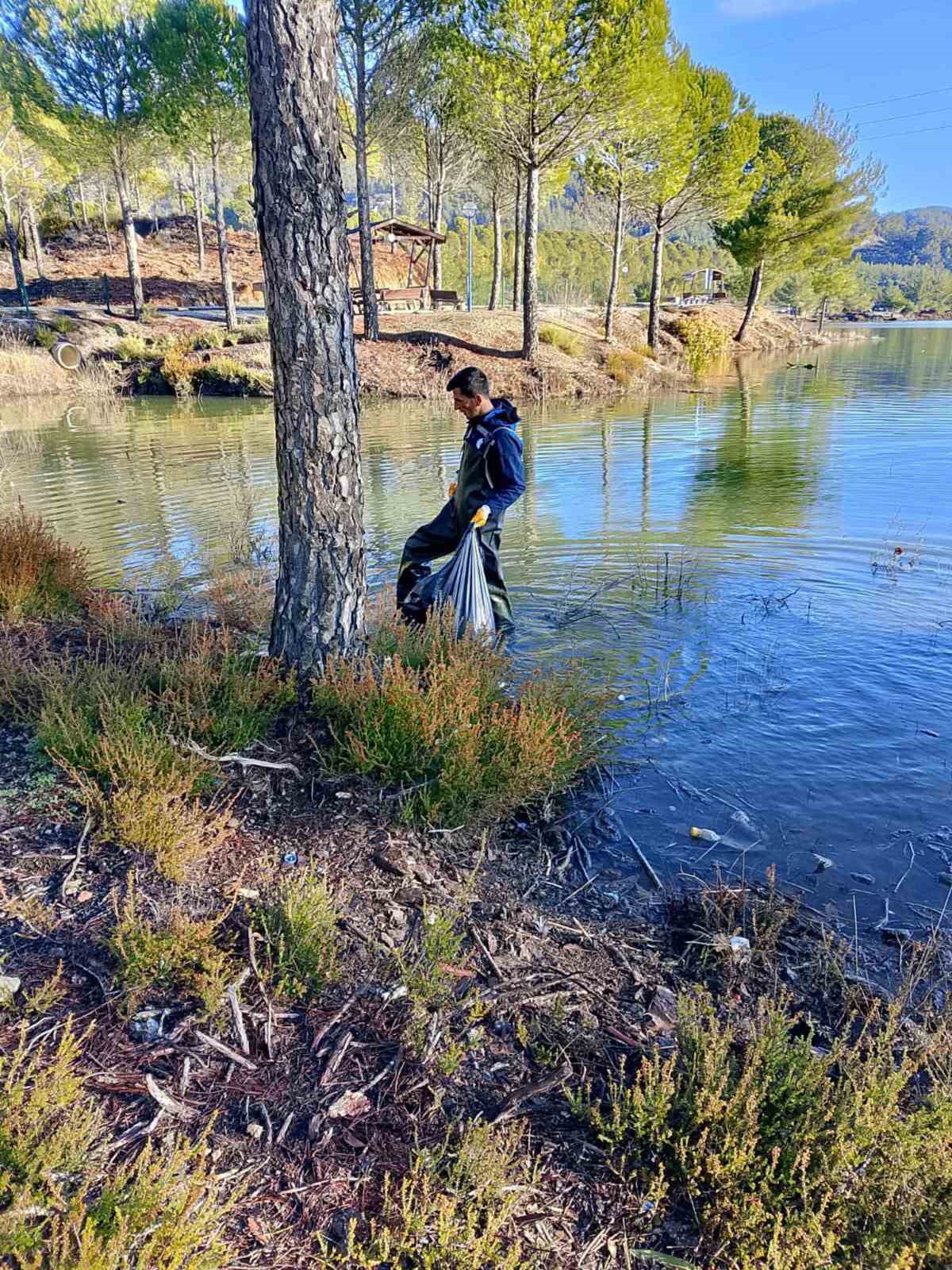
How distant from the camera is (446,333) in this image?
99.7 feet

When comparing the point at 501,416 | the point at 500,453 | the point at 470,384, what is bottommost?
the point at 500,453

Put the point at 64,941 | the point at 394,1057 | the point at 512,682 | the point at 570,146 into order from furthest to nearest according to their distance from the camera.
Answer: the point at 570,146
the point at 512,682
the point at 64,941
the point at 394,1057

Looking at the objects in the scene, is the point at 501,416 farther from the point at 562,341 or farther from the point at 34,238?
the point at 34,238

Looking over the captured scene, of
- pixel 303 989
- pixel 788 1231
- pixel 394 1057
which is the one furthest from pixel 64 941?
pixel 788 1231

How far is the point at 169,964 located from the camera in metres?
2.64

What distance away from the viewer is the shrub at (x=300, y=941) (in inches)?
107

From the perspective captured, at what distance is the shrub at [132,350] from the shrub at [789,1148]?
104ft

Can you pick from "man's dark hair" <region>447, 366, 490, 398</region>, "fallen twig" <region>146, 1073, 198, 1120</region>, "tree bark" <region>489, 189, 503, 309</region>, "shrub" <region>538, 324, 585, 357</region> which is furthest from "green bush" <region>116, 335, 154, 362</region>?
"fallen twig" <region>146, 1073, 198, 1120</region>

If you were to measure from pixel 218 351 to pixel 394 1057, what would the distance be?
30.1 meters

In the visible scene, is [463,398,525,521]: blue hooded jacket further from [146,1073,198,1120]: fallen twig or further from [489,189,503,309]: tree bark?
[489,189,503,309]: tree bark

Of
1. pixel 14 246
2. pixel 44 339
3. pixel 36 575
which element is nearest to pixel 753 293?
pixel 44 339

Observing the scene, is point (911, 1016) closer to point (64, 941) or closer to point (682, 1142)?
point (682, 1142)

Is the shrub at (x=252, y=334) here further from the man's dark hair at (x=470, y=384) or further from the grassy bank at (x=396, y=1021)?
the grassy bank at (x=396, y=1021)

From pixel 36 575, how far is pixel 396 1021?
522cm
